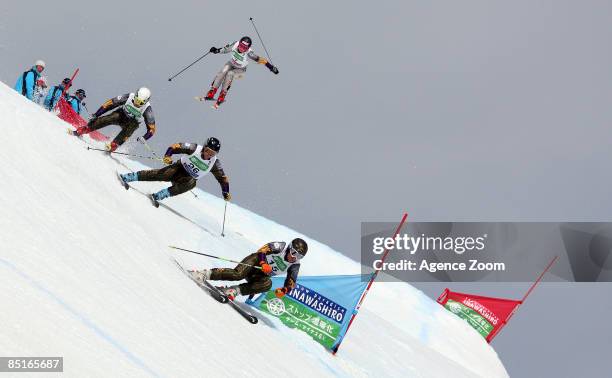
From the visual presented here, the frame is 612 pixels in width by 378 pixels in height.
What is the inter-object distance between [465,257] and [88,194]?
78.9 feet

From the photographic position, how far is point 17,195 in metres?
8.09

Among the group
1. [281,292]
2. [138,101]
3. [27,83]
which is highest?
[27,83]

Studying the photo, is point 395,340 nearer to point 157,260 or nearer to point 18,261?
point 157,260

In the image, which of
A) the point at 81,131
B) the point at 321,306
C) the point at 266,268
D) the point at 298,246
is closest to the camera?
the point at 266,268

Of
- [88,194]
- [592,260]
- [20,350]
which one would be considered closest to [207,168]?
[88,194]

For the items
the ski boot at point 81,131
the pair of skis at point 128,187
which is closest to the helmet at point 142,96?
the ski boot at point 81,131

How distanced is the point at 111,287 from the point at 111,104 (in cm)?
707

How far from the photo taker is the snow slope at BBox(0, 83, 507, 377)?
5.88m

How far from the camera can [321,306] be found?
39.8ft

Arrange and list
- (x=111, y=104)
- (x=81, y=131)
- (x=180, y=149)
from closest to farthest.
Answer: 1. (x=180, y=149)
2. (x=81, y=131)
3. (x=111, y=104)

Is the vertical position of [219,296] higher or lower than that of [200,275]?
lower

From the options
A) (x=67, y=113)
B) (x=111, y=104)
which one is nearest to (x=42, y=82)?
(x=67, y=113)

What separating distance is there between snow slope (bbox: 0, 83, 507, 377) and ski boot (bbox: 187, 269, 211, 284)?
34cm

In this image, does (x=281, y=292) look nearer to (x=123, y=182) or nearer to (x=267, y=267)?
(x=267, y=267)
